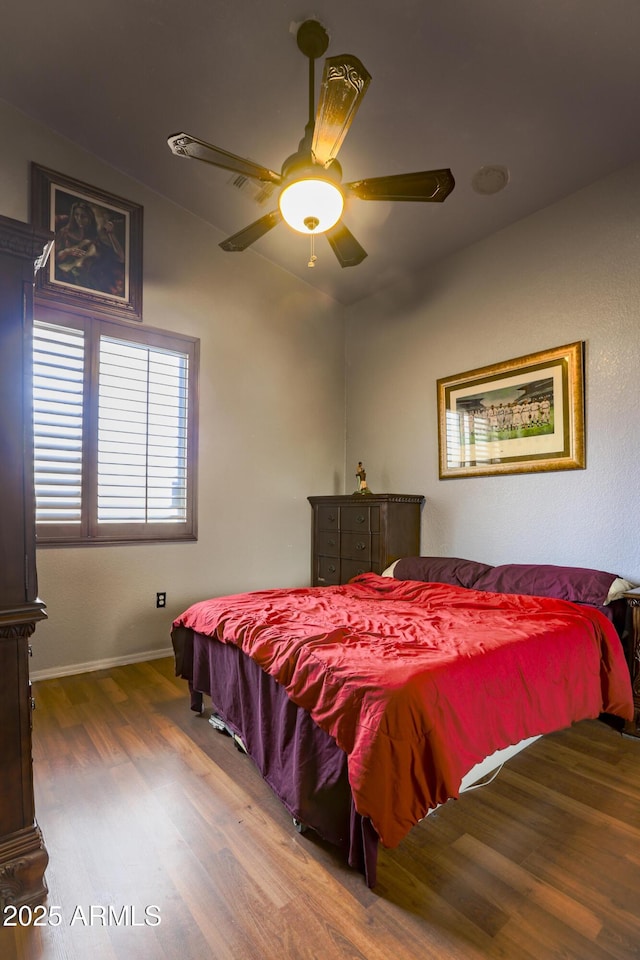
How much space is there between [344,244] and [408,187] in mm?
513

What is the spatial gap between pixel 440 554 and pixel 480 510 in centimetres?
53

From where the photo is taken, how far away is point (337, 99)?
5.95 ft

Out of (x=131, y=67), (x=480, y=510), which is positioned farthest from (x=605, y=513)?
(x=131, y=67)

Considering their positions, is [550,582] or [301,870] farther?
[550,582]

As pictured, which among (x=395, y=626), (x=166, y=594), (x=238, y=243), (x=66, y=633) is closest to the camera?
(x=395, y=626)

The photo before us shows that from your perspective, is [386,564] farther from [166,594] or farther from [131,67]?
[131,67]

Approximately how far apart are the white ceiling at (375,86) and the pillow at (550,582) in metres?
2.47

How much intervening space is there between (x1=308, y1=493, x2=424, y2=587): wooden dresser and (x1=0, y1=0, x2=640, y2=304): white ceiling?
7.22 ft

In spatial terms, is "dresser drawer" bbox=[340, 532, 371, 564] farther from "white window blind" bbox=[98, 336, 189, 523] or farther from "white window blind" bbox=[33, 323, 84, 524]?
"white window blind" bbox=[33, 323, 84, 524]

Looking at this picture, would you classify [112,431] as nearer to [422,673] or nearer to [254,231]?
[254,231]

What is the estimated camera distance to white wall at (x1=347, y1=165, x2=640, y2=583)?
2.82 meters

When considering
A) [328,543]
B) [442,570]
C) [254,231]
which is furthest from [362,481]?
[254,231]

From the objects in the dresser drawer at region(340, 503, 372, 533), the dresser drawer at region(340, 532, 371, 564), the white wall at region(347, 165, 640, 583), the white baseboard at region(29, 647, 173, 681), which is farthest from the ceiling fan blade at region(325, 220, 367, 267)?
the white baseboard at region(29, 647, 173, 681)

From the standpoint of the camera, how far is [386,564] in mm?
3693
